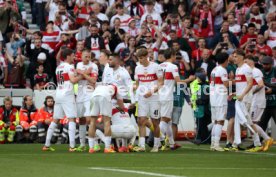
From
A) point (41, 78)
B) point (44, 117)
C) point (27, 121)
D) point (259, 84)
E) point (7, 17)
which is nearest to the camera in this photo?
point (259, 84)

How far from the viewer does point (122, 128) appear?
22453 millimetres

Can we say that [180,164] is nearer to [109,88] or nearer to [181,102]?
[109,88]

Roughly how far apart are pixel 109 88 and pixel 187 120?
283 inches

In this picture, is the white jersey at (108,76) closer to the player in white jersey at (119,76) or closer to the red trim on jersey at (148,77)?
the player in white jersey at (119,76)

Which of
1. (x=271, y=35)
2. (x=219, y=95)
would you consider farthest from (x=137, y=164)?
(x=271, y=35)

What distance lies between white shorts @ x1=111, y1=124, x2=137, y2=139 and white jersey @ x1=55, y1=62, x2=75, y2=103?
1378 mm

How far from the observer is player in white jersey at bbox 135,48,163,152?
22.8 m

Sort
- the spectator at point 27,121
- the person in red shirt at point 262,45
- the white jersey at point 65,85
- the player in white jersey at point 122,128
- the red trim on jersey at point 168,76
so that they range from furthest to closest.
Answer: the person in red shirt at point 262,45 < the spectator at point 27,121 < the red trim on jersey at point 168,76 < the white jersey at point 65,85 < the player in white jersey at point 122,128

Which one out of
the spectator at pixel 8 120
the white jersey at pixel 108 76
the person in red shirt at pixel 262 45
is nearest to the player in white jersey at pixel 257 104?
the white jersey at pixel 108 76

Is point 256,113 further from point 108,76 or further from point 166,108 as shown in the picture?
point 108,76

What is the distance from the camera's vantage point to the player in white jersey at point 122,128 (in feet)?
73.5

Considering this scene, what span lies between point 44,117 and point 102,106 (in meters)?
5.92

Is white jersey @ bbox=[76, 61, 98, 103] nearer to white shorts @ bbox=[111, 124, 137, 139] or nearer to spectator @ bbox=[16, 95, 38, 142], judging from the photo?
white shorts @ bbox=[111, 124, 137, 139]

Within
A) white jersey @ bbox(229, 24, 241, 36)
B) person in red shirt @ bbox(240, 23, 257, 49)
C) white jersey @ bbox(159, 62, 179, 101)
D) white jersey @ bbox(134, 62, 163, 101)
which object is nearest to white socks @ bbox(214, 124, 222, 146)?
white jersey @ bbox(159, 62, 179, 101)
